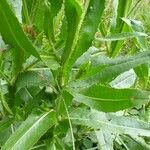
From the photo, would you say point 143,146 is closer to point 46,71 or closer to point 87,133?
point 87,133

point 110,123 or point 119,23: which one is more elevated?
point 119,23

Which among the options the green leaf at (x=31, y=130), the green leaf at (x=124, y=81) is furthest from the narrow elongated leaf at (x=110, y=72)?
the green leaf at (x=124, y=81)

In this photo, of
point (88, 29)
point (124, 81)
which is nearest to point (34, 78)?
point (88, 29)

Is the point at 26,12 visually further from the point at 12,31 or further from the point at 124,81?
the point at 124,81

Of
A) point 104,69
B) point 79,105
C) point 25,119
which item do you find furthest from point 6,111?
point 104,69

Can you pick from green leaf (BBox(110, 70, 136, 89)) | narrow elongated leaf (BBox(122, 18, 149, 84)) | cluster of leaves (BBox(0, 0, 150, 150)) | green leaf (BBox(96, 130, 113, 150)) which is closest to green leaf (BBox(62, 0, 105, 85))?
cluster of leaves (BBox(0, 0, 150, 150))

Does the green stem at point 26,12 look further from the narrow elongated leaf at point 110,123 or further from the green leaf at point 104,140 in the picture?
the green leaf at point 104,140
